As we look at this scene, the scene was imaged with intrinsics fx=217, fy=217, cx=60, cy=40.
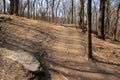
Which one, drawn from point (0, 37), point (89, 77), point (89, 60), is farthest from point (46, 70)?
point (0, 37)

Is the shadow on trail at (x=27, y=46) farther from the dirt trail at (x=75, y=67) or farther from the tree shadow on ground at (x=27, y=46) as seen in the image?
the dirt trail at (x=75, y=67)

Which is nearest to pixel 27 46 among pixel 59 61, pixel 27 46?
pixel 27 46

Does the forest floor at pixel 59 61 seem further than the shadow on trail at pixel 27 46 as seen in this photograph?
No

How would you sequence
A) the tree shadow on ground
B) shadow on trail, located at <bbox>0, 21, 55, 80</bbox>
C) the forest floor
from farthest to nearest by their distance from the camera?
the tree shadow on ground < shadow on trail, located at <bbox>0, 21, 55, 80</bbox> < the forest floor

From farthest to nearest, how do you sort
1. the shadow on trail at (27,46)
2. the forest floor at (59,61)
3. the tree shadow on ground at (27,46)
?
the tree shadow on ground at (27,46), the shadow on trail at (27,46), the forest floor at (59,61)

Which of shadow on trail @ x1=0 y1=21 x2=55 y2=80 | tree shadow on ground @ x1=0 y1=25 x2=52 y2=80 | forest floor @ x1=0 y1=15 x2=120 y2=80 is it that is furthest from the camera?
tree shadow on ground @ x1=0 y1=25 x2=52 y2=80

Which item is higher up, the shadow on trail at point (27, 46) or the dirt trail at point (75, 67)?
the shadow on trail at point (27, 46)

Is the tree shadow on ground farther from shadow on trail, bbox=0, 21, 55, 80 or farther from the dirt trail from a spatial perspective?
the dirt trail

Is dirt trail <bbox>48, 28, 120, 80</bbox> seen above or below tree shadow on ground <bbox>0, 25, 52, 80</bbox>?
below

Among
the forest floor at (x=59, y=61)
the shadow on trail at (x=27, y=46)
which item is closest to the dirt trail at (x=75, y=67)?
the forest floor at (x=59, y=61)

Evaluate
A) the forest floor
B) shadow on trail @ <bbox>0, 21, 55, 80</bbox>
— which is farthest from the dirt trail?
shadow on trail @ <bbox>0, 21, 55, 80</bbox>

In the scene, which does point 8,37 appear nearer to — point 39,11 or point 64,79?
point 64,79

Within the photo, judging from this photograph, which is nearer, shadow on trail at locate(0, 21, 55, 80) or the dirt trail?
shadow on trail at locate(0, 21, 55, 80)

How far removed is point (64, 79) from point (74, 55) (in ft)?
8.75
